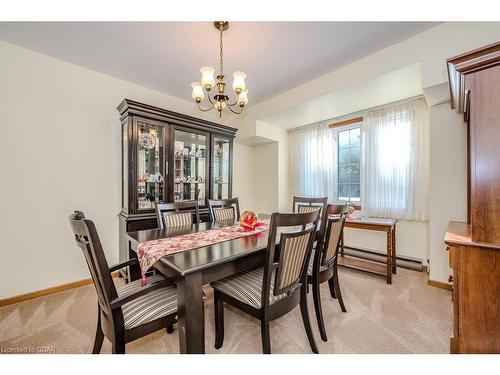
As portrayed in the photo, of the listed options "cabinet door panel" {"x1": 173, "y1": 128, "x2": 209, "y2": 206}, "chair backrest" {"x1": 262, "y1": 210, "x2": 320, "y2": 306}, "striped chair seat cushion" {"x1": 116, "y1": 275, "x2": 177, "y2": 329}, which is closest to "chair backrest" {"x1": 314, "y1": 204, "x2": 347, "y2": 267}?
"chair backrest" {"x1": 262, "y1": 210, "x2": 320, "y2": 306}

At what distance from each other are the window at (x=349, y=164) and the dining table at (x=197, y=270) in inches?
103

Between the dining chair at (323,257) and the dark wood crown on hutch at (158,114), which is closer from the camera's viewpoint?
the dining chair at (323,257)

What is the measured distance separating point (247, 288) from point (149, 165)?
2.08m

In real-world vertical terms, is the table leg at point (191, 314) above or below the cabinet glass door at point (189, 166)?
below

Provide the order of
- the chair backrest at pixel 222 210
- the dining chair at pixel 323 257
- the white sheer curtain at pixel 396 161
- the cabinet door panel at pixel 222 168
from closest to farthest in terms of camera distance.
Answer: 1. the dining chair at pixel 323 257
2. the chair backrest at pixel 222 210
3. the white sheer curtain at pixel 396 161
4. the cabinet door panel at pixel 222 168

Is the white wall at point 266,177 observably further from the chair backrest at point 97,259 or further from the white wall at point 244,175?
the chair backrest at point 97,259

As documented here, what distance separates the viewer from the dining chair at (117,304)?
39.8 inches

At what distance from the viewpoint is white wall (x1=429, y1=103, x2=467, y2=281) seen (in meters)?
2.20

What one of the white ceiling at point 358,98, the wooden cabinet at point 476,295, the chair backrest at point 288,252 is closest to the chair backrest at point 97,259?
the chair backrest at point 288,252

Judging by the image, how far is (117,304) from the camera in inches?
39.6

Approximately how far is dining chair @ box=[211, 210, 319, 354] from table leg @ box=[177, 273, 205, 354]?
0.35m

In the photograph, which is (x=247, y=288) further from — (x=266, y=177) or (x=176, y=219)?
(x=266, y=177)

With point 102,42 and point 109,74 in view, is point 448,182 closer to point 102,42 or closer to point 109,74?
point 102,42
